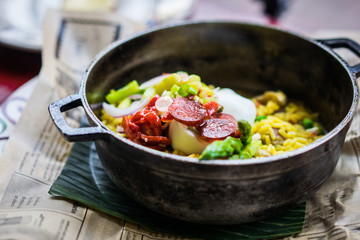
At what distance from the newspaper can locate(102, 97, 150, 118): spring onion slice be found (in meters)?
0.40

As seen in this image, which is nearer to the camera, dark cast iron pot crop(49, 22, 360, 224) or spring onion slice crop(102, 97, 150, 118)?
dark cast iron pot crop(49, 22, 360, 224)

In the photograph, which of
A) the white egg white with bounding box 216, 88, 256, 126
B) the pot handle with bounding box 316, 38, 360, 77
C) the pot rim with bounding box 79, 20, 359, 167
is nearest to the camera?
the pot rim with bounding box 79, 20, 359, 167

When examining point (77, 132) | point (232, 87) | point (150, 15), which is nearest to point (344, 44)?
point (232, 87)

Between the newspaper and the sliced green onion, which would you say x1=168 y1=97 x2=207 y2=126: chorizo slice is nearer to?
the sliced green onion

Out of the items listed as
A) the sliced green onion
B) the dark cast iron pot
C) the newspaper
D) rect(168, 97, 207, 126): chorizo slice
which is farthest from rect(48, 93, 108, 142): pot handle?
the sliced green onion

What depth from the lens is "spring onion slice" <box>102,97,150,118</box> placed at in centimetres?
227

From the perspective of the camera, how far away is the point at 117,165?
1.91 meters

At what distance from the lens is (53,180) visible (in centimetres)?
229

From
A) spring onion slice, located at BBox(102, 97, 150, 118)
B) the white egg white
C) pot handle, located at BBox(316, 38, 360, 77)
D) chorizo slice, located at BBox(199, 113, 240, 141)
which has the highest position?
pot handle, located at BBox(316, 38, 360, 77)

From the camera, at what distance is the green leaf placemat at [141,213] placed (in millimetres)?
1989

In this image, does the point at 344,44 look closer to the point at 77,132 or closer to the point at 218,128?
the point at 218,128

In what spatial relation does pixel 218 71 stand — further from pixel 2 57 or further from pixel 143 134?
pixel 2 57

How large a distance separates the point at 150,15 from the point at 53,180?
6.98 feet

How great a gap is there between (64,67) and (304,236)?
2.07m
